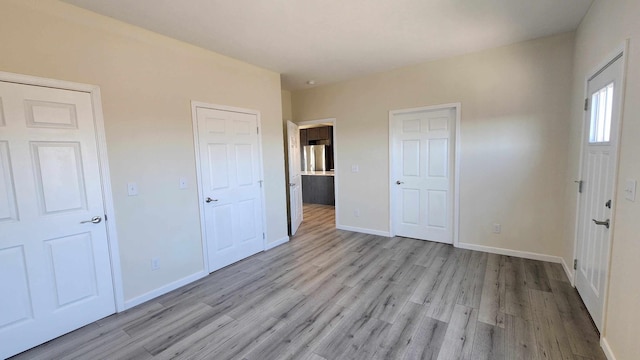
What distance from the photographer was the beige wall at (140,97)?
2064mm

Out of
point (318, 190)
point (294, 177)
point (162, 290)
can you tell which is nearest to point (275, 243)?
point (294, 177)

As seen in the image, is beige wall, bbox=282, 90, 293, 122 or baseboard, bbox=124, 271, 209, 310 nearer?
baseboard, bbox=124, 271, 209, 310

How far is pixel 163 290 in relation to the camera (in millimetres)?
2859

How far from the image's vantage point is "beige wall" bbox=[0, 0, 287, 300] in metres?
2.06

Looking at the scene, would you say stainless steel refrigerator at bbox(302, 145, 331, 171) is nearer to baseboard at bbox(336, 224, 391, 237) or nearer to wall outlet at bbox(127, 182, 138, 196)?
baseboard at bbox(336, 224, 391, 237)

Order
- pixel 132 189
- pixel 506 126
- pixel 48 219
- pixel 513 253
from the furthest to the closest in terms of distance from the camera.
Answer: pixel 513 253 → pixel 506 126 → pixel 132 189 → pixel 48 219

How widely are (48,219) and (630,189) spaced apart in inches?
160

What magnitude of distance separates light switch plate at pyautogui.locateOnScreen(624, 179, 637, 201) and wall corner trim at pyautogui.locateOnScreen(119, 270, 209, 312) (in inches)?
149

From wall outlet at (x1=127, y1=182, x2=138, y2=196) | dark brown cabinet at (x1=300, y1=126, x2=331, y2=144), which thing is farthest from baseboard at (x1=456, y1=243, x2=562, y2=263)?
dark brown cabinet at (x1=300, y1=126, x2=331, y2=144)

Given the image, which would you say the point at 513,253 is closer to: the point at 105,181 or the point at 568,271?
the point at 568,271

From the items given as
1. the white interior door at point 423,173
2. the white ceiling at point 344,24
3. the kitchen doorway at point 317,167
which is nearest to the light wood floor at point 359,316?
the white interior door at point 423,173

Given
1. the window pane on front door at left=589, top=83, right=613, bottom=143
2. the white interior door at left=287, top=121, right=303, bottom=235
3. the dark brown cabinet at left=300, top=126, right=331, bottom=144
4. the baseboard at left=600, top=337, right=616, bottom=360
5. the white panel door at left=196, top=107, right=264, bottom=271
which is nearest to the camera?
the baseboard at left=600, top=337, right=616, bottom=360

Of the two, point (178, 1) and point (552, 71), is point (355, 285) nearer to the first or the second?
point (178, 1)

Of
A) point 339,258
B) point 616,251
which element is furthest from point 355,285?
point 616,251
